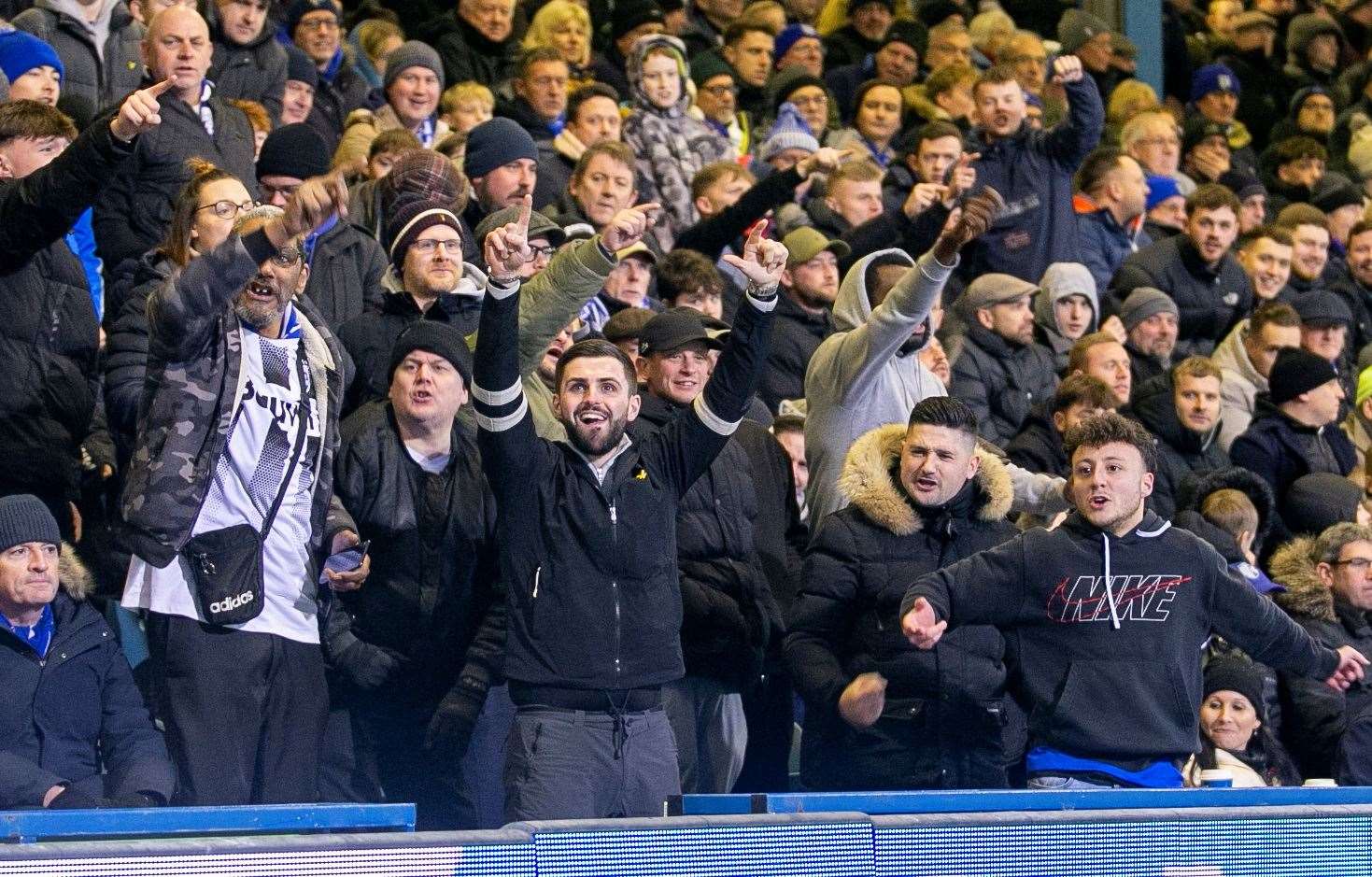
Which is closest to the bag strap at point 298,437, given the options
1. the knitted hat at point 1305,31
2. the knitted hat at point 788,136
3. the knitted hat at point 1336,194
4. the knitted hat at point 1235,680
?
the knitted hat at point 1235,680

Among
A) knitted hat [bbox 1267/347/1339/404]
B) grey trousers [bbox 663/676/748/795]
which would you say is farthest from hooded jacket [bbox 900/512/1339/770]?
knitted hat [bbox 1267/347/1339/404]

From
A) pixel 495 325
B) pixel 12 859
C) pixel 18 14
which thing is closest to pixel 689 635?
pixel 495 325

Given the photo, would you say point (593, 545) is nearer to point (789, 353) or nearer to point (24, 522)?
point (24, 522)

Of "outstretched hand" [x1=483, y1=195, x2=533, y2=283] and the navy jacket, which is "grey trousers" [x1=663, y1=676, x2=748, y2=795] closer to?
"outstretched hand" [x1=483, y1=195, x2=533, y2=283]

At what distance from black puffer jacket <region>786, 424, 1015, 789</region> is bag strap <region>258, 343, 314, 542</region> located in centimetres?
162

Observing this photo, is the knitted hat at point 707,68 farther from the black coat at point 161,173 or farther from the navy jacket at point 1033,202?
the black coat at point 161,173

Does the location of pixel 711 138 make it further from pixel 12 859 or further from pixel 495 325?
pixel 12 859

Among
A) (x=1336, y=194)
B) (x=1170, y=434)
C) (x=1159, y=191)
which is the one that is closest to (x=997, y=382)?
(x=1170, y=434)

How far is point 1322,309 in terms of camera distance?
1129cm

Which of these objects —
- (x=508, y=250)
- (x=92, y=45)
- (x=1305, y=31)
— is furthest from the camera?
(x=1305, y=31)

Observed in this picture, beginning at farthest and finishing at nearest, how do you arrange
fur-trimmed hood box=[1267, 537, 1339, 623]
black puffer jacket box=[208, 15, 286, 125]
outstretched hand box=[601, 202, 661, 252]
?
black puffer jacket box=[208, 15, 286, 125] → fur-trimmed hood box=[1267, 537, 1339, 623] → outstretched hand box=[601, 202, 661, 252]

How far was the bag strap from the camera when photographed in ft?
→ 20.5

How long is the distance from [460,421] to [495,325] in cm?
100

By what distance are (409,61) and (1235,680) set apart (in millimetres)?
4984
